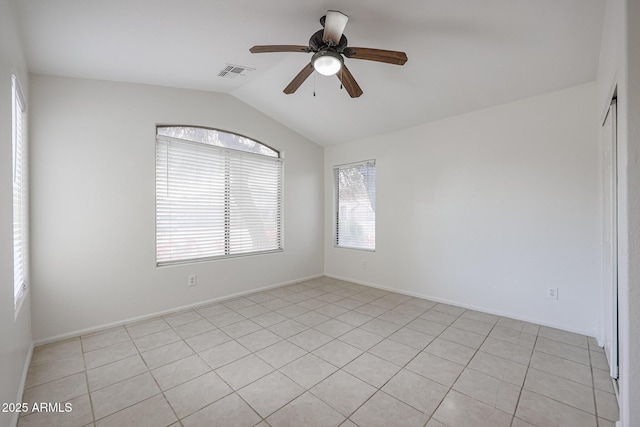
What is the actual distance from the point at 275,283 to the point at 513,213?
3.42m

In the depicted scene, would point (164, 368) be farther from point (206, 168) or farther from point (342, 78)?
point (342, 78)

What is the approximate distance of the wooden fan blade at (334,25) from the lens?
1.76 m

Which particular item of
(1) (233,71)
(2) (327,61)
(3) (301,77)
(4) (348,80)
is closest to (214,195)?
(1) (233,71)

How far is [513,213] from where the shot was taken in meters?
3.12

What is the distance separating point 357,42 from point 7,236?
2.87 metres

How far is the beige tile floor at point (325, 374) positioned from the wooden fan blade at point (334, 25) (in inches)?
97.2

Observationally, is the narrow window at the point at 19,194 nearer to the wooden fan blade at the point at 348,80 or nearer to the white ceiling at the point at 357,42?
the white ceiling at the point at 357,42

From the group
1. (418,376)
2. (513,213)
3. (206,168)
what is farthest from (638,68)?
(206,168)

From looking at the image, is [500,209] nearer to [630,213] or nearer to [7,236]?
[630,213]

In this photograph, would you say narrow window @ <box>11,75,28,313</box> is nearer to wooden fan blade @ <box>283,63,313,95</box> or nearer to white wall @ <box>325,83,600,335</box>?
wooden fan blade @ <box>283,63,313,95</box>

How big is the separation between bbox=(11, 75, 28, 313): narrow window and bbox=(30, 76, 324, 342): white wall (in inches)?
7.4

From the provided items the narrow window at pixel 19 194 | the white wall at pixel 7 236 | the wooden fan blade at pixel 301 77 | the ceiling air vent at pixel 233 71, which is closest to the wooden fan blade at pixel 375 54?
the wooden fan blade at pixel 301 77

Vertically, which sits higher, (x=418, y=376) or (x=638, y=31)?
(x=638, y=31)

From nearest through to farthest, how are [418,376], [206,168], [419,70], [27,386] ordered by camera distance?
[27,386]
[418,376]
[419,70]
[206,168]
